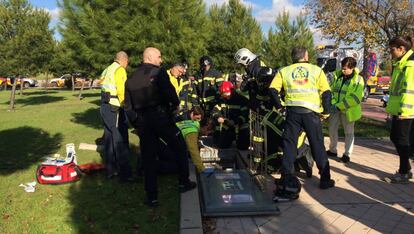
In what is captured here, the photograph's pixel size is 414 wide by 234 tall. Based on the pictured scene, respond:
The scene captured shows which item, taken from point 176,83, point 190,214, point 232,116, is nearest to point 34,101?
point 176,83

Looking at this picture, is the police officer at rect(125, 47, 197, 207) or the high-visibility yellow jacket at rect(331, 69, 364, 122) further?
the high-visibility yellow jacket at rect(331, 69, 364, 122)

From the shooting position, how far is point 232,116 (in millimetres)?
7652

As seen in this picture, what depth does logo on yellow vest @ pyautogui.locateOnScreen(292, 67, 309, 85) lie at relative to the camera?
16.6 feet

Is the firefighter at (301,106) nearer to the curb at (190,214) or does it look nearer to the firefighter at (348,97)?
the curb at (190,214)

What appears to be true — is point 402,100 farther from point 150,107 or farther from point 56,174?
point 56,174

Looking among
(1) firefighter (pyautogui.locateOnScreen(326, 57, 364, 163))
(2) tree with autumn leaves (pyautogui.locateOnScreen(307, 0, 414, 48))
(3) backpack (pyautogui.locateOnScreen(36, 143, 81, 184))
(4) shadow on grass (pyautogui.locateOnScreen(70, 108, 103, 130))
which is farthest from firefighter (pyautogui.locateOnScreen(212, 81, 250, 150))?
(2) tree with autumn leaves (pyautogui.locateOnScreen(307, 0, 414, 48))

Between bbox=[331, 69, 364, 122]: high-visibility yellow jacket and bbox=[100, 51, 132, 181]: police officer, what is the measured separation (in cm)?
375

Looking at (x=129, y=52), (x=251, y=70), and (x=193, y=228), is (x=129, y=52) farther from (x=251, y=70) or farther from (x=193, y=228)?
(x=193, y=228)

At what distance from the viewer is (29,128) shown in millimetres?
11602

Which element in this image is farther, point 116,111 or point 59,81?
point 59,81

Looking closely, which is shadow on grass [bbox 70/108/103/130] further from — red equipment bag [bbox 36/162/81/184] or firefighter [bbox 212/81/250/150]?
red equipment bag [bbox 36/162/81/184]

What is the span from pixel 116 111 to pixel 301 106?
2816 mm

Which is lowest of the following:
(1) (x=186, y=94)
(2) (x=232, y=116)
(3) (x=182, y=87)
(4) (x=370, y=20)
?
(2) (x=232, y=116)

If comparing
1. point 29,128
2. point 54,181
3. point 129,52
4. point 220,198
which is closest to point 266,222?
point 220,198
